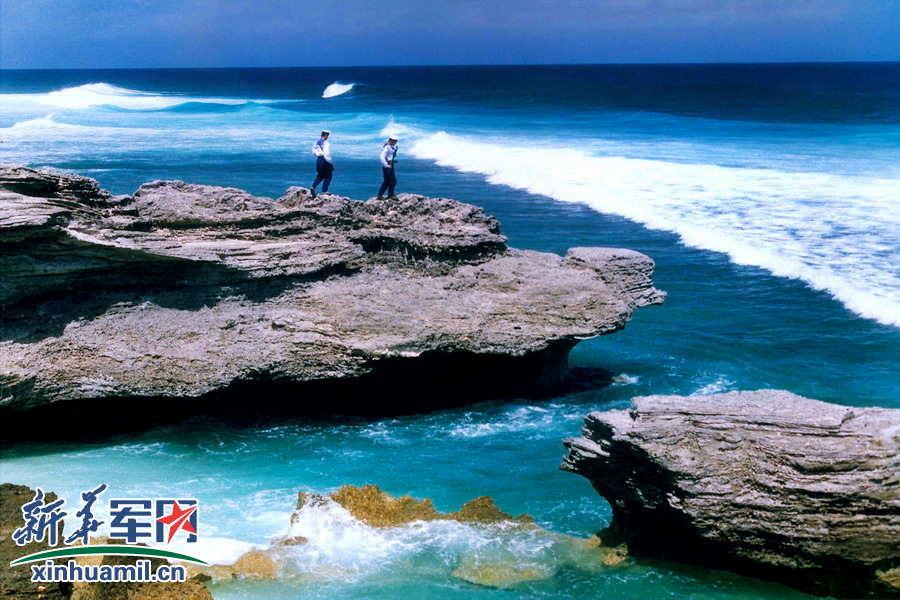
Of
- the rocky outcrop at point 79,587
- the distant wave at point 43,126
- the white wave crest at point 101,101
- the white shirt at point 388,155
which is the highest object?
the white wave crest at point 101,101

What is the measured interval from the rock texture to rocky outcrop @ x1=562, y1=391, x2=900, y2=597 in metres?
4.20

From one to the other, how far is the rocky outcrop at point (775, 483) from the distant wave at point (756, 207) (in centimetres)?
1077

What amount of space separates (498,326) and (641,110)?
7420 cm

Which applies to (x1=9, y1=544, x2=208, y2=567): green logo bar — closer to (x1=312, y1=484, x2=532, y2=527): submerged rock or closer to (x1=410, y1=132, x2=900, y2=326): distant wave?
(x1=312, y1=484, x2=532, y2=527): submerged rock

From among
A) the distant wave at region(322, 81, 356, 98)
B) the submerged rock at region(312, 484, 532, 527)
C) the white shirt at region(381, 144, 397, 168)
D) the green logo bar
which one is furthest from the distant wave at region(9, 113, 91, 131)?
the distant wave at region(322, 81, 356, 98)

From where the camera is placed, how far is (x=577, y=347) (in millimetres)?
16641

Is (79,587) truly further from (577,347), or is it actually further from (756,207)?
(756,207)

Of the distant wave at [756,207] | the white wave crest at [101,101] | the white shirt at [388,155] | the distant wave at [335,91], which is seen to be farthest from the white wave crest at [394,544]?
the distant wave at [335,91]

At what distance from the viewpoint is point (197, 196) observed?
13.7 metres

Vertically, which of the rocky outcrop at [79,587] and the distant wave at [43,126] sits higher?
the distant wave at [43,126]

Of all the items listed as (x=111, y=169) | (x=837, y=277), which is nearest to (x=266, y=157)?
(x=111, y=169)

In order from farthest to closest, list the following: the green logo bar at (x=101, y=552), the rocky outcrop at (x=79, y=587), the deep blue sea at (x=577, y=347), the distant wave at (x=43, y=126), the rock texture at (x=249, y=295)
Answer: the distant wave at (x=43, y=126) < the rock texture at (x=249, y=295) < the deep blue sea at (x=577, y=347) < the green logo bar at (x=101, y=552) < the rocky outcrop at (x=79, y=587)

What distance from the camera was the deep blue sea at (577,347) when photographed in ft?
31.6

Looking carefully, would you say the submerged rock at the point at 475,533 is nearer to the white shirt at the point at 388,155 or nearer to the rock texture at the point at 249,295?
the rock texture at the point at 249,295
